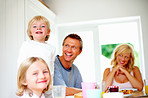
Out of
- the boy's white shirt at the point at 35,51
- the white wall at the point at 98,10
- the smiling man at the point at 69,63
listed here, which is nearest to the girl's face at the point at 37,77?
the boy's white shirt at the point at 35,51

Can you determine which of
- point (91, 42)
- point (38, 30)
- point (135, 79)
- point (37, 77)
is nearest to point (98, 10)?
point (91, 42)

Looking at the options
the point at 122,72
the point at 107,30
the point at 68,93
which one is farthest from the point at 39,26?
the point at 107,30

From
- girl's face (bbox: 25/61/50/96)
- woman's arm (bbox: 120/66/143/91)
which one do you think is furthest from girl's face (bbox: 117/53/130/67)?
girl's face (bbox: 25/61/50/96)

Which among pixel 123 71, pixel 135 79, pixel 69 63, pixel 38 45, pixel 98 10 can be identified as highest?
pixel 98 10

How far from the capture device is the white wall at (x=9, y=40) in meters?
2.09

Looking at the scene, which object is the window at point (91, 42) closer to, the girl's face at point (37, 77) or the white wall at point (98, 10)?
the white wall at point (98, 10)

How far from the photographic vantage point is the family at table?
81 cm

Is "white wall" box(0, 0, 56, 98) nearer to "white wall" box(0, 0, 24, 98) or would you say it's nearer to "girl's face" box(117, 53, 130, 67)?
"white wall" box(0, 0, 24, 98)

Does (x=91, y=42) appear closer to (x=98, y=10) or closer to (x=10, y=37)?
(x=98, y=10)

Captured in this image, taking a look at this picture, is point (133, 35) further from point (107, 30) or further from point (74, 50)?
point (74, 50)

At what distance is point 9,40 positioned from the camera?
2.23 meters

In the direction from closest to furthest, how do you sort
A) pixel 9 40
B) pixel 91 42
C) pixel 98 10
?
pixel 9 40 → pixel 98 10 → pixel 91 42

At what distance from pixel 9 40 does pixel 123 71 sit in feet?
4.89

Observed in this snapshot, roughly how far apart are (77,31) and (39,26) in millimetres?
2611
